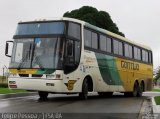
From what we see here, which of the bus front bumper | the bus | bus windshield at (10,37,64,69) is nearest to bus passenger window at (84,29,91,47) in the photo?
the bus

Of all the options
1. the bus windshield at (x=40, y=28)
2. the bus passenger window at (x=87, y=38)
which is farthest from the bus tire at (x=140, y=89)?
the bus windshield at (x=40, y=28)

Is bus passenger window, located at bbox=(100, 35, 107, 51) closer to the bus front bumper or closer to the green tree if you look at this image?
the bus front bumper

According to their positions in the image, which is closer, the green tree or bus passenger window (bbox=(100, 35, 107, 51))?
bus passenger window (bbox=(100, 35, 107, 51))

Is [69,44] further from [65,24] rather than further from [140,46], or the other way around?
[140,46]

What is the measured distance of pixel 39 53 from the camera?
827 inches

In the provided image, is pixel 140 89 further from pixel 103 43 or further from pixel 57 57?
pixel 57 57

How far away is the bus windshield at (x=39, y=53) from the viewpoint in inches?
816

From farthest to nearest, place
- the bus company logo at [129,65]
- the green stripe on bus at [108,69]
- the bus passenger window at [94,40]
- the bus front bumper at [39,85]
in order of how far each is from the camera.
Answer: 1. the bus company logo at [129,65]
2. the green stripe on bus at [108,69]
3. the bus passenger window at [94,40]
4. the bus front bumper at [39,85]

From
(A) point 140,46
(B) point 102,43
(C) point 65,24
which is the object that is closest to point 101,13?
(A) point 140,46

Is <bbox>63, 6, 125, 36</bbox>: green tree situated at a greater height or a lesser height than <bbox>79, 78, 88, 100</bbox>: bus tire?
greater

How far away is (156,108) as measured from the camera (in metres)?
15.6

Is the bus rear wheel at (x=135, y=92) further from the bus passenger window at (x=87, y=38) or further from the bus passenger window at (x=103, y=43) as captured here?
the bus passenger window at (x=87, y=38)

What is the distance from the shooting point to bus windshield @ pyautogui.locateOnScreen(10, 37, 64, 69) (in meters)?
20.7

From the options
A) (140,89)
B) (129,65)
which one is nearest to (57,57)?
(129,65)
